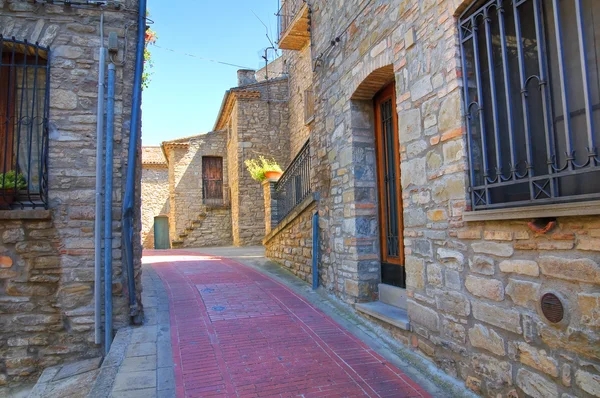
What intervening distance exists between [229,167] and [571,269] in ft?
53.2

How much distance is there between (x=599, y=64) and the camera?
7.71 feet

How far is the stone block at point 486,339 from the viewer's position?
9.36ft

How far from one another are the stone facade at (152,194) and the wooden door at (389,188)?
18313 millimetres

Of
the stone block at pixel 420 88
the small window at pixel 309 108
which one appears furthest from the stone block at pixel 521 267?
the small window at pixel 309 108

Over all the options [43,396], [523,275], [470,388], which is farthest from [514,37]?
[43,396]

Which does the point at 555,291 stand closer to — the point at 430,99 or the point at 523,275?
the point at 523,275

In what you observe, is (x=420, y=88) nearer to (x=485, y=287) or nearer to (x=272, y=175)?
(x=485, y=287)

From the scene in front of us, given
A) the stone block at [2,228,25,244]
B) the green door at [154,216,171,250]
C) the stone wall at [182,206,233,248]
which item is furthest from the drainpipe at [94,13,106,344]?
the green door at [154,216,171,250]

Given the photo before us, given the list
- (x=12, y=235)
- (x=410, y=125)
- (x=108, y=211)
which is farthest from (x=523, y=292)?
(x=12, y=235)

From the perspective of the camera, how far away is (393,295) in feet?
15.8

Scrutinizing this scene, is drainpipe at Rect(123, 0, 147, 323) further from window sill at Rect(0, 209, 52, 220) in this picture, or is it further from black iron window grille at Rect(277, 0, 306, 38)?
black iron window grille at Rect(277, 0, 306, 38)

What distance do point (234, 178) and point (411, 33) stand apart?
13.0 metres

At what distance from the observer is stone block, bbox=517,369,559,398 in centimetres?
246

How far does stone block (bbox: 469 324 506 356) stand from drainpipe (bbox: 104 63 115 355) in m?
3.55
